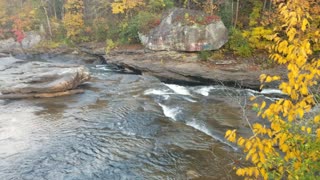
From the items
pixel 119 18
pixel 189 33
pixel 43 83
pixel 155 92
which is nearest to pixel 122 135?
pixel 155 92

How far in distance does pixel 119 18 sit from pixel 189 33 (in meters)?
10.1

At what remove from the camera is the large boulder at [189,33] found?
1730 centimetres

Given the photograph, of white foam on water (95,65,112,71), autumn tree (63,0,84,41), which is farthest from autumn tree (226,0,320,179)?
autumn tree (63,0,84,41)

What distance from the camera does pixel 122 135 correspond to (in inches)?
367

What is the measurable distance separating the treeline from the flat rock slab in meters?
1.85

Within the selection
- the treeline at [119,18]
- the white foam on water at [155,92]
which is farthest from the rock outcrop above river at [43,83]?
the treeline at [119,18]

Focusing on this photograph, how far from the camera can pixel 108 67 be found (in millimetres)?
20516

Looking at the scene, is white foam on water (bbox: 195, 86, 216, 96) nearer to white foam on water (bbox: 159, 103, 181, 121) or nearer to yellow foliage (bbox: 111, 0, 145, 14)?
white foam on water (bbox: 159, 103, 181, 121)

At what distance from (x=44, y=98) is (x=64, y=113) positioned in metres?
2.35

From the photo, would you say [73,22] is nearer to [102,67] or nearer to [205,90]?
[102,67]

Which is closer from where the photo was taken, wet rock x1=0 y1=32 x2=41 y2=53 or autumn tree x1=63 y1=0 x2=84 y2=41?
autumn tree x1=63 y1=0 x2=84 y2=41

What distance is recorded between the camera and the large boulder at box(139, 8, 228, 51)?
1730cm

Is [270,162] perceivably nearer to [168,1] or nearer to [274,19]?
[274,19]

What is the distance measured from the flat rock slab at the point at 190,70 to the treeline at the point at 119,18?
6.06 feet
